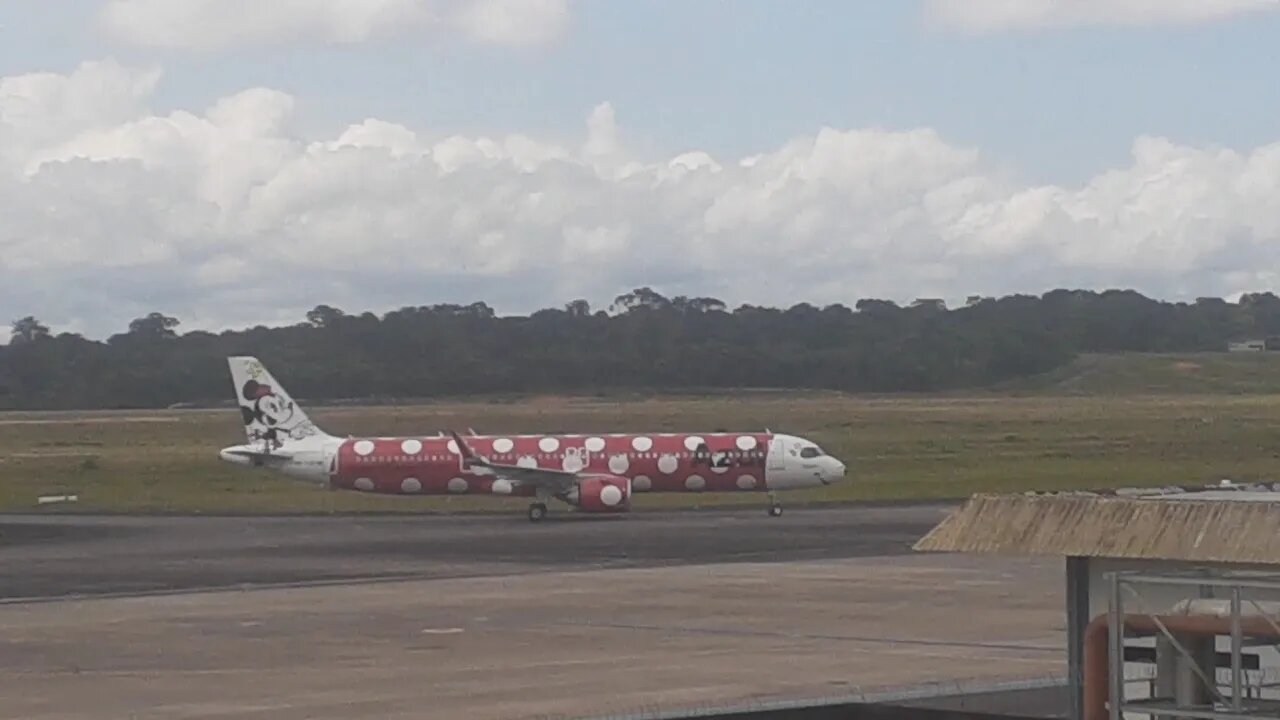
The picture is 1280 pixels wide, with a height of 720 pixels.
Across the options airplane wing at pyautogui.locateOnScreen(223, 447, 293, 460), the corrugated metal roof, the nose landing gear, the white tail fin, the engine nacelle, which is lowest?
the nose landing gear

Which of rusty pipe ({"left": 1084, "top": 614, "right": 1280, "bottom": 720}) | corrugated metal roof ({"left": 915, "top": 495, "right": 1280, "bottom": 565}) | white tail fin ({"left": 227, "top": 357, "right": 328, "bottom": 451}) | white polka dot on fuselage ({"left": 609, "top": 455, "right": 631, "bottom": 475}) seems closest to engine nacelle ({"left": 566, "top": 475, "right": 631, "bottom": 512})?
white polka dot on fuselage ({"left": 609, "top": 455, "right": 631, "bottom": 475})

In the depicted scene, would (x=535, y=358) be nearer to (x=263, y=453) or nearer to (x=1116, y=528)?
(x=263, y=453)

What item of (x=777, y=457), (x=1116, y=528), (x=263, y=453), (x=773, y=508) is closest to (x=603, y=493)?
(x=773, y=508)

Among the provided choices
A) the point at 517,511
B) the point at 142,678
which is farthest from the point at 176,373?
the point at 142,678

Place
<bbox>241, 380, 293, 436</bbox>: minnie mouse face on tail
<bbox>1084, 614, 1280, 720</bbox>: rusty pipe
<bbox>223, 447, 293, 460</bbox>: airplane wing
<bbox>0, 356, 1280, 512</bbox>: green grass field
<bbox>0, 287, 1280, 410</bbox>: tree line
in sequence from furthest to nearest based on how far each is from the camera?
<bbox>0, 287, 1280, 410</bbox>: tree line < <bbox>0, 356, 1280, 512</bbox>: green grass field < <bbox>241, 380, 293, 436</bbox>: minnie mouse face on tail < <bbox>223, 447, 293, 460</bbox>: airplane wing < <bbox>1084, 614, 1280, 720</bbox>: rusty pipe

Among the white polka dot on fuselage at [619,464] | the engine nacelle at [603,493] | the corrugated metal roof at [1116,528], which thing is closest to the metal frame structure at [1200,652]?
the corrugated metal roof at [1116,528]

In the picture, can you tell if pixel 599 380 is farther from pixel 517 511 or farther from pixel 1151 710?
pixel 1151 710

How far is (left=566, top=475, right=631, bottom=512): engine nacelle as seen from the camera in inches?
2421

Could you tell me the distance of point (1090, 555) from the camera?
15.3 m

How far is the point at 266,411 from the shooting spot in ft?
220

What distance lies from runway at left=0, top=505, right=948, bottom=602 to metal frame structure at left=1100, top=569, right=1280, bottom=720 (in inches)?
1229

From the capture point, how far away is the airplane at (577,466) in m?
62.1

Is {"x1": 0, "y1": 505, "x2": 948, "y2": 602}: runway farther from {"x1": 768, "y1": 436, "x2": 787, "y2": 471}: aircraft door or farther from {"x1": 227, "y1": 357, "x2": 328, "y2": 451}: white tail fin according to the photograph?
{"x1": 227, "y1": 357, "x2": 328, "y2": 451}: white tail fin

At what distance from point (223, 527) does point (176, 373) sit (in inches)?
3949
